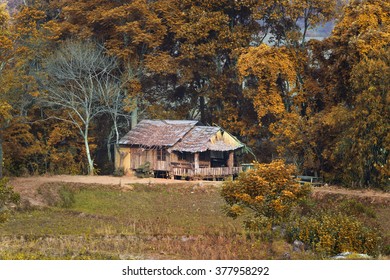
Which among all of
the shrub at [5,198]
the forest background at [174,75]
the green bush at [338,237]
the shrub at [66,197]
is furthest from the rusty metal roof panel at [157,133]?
the green bush at [338,237]

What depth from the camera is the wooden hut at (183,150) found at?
4628cm

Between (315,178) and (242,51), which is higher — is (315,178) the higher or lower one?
the lower one

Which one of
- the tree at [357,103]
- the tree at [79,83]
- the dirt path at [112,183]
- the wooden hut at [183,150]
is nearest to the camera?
the dirt path at [112,183]

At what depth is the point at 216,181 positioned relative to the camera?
4522 cm

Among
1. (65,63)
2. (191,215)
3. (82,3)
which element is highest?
(82,3)

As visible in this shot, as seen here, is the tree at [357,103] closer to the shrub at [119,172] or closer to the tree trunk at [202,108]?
the tree trunk at [202,108]

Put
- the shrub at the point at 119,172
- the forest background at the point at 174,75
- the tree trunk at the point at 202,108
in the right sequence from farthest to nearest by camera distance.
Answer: the tree trunk at the point at 202,108
the shrub at the point at 119,172
the forest background at the point at 174,75

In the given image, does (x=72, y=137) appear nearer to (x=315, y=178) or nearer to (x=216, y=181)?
(x=216, y=181)

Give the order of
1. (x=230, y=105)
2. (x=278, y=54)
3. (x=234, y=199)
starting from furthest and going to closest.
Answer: (x=230, y=105) → (x=278, y=54) → (x=234, y=199)

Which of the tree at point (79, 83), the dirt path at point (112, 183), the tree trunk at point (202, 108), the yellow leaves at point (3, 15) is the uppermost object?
the yellow leaves at point (3, 15)

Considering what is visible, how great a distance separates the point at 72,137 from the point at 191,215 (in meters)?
16.9

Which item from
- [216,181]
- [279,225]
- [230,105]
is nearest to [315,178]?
[216,181]

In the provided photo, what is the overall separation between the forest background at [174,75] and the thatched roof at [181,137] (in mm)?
2001

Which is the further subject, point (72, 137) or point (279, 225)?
point (72, 137)
